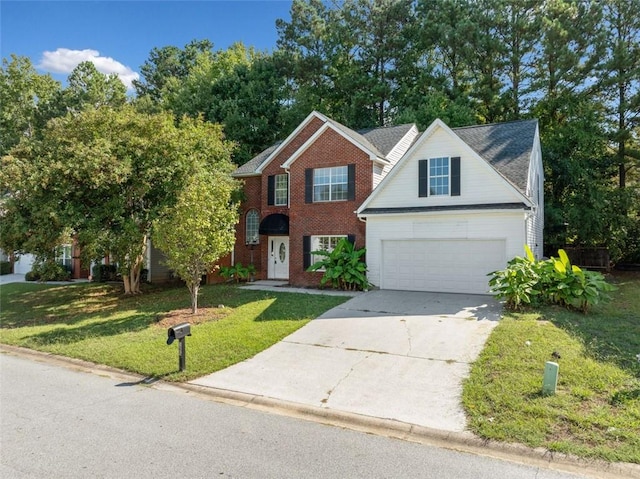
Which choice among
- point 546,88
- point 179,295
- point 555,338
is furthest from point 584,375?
point 546,88

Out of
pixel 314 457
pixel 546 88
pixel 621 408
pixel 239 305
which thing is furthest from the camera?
pixel 546 88

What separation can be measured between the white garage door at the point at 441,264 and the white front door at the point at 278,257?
5.84 m

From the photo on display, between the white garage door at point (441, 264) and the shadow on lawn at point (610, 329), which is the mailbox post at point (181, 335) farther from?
the white garage door at point (441, 264)

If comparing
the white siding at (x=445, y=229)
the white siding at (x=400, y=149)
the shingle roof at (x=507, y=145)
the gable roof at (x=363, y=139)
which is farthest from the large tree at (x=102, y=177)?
the shingle roof at (x=507, y=145)

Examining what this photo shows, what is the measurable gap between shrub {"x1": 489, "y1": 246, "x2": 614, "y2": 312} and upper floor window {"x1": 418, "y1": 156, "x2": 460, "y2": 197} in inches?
158

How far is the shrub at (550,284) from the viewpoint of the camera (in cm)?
1089

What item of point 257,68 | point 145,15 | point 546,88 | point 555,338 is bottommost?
point 555,338

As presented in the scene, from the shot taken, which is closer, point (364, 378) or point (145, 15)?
point (364, 378)

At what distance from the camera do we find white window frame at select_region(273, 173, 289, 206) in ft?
65.7

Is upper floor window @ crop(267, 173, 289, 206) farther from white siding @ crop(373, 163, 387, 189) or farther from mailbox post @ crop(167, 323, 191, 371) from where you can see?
mailbox post @ crop(167, 323, 191, 371)

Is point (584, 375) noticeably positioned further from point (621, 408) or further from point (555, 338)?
point (555, 338)

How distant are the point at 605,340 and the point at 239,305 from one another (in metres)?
10.1

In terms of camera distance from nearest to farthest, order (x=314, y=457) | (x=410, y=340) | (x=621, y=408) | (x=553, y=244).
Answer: (x=314, y=457), (x=621, y=408), (x=410, y=340), (x=553, y=244)

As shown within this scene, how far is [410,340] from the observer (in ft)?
30.2
